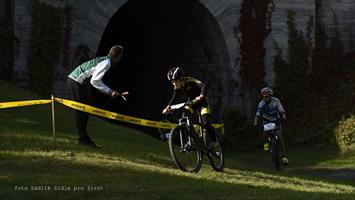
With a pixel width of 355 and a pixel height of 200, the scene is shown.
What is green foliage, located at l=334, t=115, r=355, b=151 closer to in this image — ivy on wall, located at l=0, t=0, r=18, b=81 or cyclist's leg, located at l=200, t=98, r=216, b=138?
cyclist's leg, located at l=200, t=98, r=216, b=138

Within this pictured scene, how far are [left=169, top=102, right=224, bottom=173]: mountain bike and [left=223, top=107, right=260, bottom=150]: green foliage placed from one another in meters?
9.11

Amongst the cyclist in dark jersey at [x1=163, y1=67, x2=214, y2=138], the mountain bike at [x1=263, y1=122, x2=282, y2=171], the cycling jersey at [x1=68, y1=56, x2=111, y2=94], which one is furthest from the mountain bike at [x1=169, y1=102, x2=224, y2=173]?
the mountain bike at [x1=263, y1=122, x2=282, y2=171]

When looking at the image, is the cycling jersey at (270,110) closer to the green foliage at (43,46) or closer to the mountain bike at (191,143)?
the mountain bike at (191,143)

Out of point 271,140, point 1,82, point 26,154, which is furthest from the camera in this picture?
point 1,82

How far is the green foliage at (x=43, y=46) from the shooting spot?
57.9ft

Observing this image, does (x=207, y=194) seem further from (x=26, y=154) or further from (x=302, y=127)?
(x=302, y=127)

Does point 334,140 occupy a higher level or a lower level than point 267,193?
lower

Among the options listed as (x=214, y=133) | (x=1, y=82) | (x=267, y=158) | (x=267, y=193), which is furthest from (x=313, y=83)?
(x=267, y=193)

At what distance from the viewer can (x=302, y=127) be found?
66.7 feet

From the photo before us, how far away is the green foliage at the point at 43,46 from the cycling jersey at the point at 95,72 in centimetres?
810

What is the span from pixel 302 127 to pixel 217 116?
125 inches

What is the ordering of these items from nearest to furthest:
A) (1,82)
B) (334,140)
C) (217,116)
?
(1,82), (334,140), (217,116)

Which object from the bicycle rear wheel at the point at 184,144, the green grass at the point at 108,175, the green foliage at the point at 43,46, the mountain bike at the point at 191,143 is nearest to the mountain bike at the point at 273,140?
the green grass at the point at 108,175

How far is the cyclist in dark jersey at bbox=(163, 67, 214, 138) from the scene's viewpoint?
9.68 m
